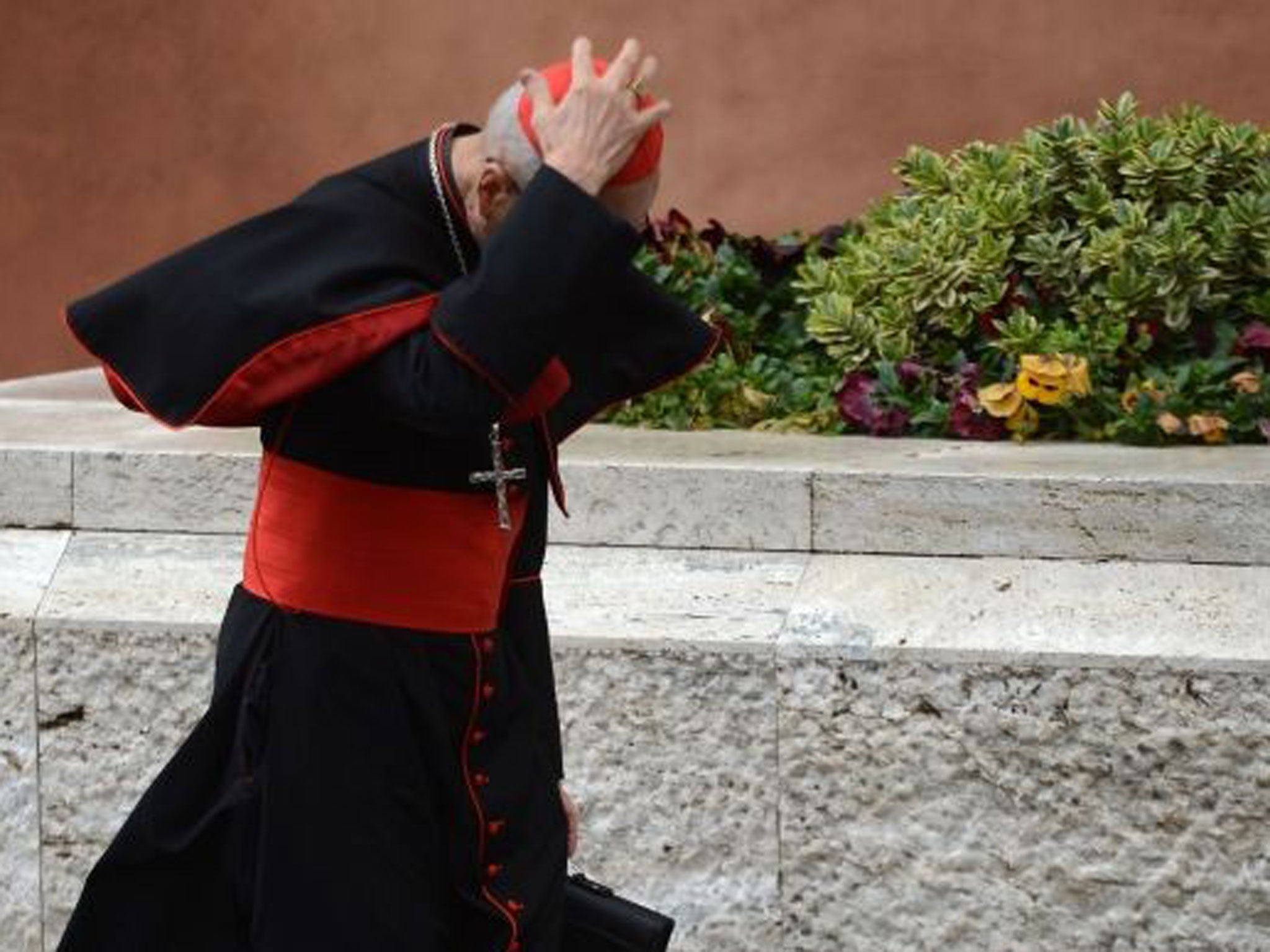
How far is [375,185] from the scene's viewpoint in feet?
10.3

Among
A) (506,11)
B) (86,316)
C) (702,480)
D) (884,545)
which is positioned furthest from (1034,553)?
(506,11)

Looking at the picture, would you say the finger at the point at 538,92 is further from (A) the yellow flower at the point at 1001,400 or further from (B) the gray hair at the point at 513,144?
(A) the yellow flower at the point at 1001,400

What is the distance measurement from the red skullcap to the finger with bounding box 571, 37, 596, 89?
14 millimetres

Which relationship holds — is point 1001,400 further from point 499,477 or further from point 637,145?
point 637,145

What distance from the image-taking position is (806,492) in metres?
4.77

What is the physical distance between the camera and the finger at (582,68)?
2957 mm

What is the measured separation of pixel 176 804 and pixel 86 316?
23.7 inches

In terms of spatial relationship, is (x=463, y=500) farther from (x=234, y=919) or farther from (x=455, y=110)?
(x=455, y=110)

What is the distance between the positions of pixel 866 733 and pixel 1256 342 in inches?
51.2

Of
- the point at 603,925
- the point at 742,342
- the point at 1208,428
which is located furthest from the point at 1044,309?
the point at 603,925

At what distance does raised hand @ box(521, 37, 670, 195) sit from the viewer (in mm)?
2951

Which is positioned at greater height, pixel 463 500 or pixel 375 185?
pixel 375 185

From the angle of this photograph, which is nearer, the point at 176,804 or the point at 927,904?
the point at 176,804

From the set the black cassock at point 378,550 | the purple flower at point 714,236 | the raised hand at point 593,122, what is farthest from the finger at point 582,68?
the purple flower at point 714,236
